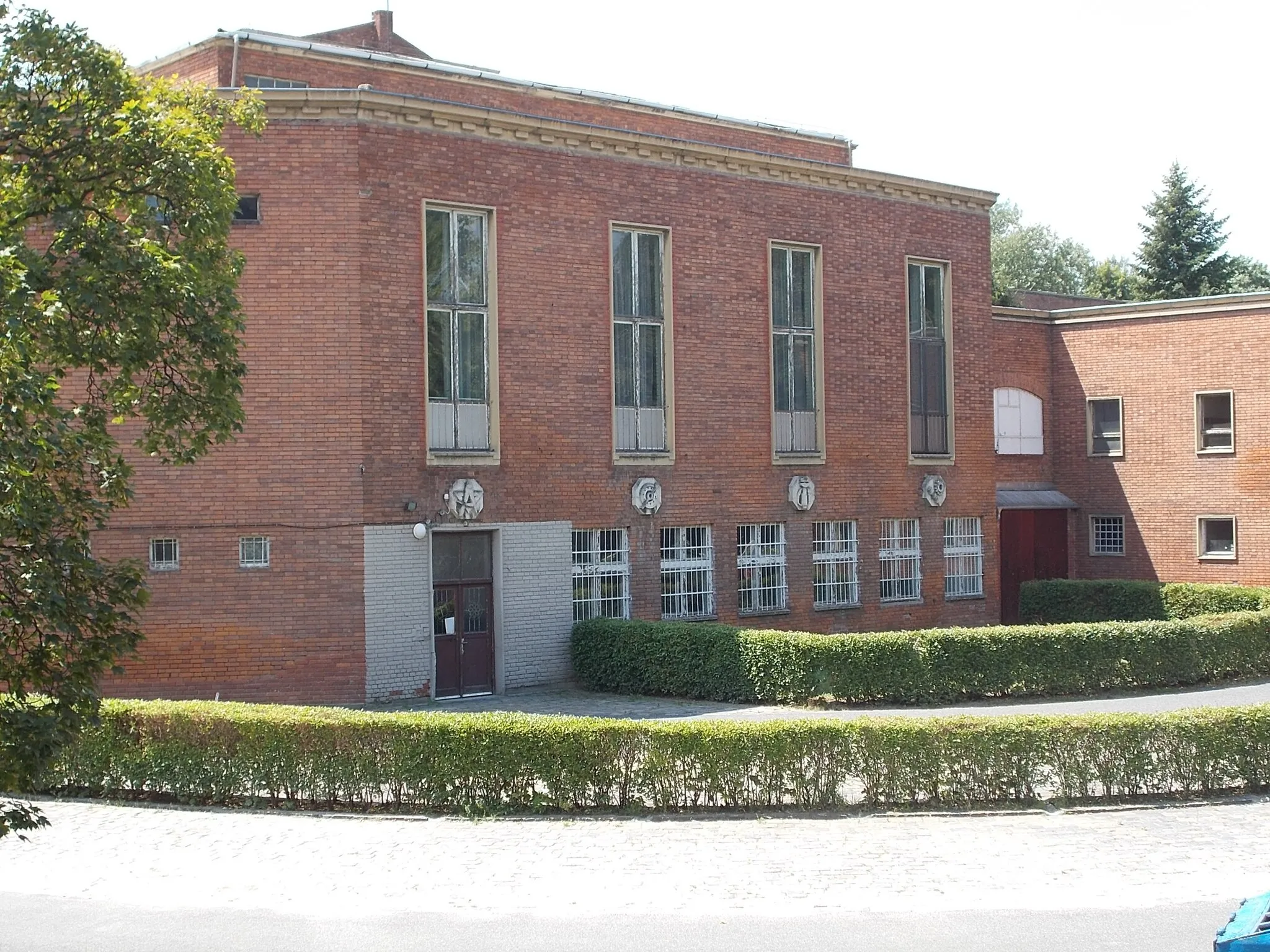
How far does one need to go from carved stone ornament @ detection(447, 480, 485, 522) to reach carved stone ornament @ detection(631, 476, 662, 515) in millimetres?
3241

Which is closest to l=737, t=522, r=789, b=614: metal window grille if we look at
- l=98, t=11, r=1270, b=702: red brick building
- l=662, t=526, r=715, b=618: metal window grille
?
l=98, t=11, r=1270, b=702: red brick building

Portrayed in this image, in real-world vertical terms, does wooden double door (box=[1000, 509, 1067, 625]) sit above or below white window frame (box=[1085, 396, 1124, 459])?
below

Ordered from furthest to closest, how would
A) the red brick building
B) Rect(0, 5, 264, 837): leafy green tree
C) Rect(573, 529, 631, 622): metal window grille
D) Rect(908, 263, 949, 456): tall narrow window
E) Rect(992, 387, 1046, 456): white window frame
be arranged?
Rect(992, 387, 1046, 456): white window frame → Rect(908, 263, 949, 456): tall narrow window → Rect(573, 529, 631, 622): metal window grille → the red brick building → Rect(0, 5, 264, 837): leafy green tree

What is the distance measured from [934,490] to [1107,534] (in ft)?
29.3

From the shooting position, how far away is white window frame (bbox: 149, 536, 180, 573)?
20.9 metres

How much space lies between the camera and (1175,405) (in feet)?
114

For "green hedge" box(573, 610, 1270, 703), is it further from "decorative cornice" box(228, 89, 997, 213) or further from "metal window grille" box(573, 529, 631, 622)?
"decorative cornice" box(228, 89, 997, 213)

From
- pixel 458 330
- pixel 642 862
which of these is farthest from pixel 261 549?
pixel 642 862

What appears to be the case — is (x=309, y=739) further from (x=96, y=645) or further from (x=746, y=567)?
(x=746, y=567)

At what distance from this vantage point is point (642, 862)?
40.5ft

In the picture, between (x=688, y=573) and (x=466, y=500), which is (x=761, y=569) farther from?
(x=466, y=500)

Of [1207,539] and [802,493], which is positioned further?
[1207,539]

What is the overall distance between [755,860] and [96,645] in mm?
6571

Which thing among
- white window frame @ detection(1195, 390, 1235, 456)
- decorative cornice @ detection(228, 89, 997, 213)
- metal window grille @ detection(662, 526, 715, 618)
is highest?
decorative cornice @ detection(228, 89, 997, 213)
